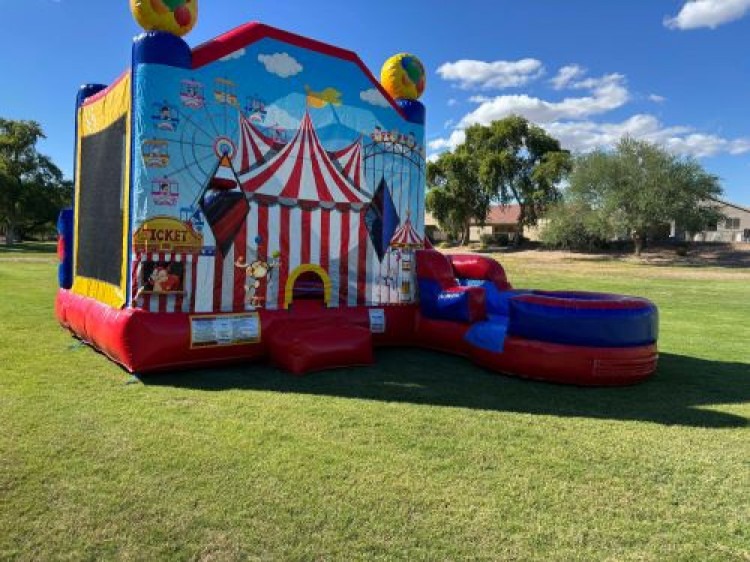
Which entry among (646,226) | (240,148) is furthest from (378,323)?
(646,226)

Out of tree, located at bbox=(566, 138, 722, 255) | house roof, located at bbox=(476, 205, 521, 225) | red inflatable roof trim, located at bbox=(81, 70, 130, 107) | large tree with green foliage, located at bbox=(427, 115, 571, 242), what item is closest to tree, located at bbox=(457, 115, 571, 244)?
large tree with green foliage, located at bbox=(427, 115, 571, 242)

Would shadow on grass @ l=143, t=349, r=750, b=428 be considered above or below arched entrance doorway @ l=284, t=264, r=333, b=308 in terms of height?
below

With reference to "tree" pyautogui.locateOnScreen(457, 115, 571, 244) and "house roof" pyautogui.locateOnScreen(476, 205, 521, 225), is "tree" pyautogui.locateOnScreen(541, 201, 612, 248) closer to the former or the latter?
"tree" pyautogui.locateOnScreen(457, 115, 571, 244)

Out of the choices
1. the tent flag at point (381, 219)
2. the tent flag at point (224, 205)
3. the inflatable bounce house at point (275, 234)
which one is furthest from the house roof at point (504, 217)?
the tent flag at point (224, 205)

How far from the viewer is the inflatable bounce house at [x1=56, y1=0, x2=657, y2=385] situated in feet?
17.0

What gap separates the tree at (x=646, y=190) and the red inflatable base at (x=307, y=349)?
94.9 feet

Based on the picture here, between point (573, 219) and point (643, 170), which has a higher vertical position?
point (643, 170)

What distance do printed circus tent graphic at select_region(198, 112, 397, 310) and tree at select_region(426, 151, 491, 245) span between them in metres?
34.1

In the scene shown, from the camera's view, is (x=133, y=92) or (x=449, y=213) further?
(x=449, y=213)

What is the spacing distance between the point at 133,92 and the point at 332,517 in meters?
4.29

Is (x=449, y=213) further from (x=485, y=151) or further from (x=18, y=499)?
(x=18, y=499)

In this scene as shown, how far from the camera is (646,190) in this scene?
31.4 meters

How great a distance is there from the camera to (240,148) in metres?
5.71

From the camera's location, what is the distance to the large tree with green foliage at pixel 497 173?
1533 inches
